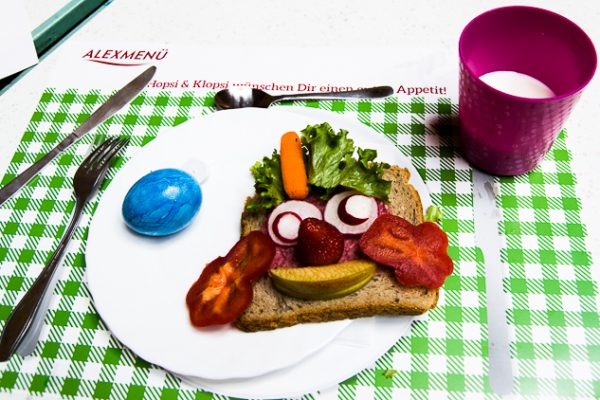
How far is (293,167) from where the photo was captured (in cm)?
154

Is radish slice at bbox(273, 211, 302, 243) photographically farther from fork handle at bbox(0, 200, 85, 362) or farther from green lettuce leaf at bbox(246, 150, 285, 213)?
fork handle at bbox(0, 200, 85, 362)

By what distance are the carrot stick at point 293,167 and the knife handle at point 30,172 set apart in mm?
776

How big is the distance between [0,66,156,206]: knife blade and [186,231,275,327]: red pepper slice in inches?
29.6

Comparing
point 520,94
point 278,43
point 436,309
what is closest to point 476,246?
point 436,309

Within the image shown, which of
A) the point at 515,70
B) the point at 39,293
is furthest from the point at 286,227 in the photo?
the point at 515,70

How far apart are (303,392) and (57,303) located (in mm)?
749

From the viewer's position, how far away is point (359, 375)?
4.54 ft

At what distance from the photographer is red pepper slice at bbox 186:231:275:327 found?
135 centimetres

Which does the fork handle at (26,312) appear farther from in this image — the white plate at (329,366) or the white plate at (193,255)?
the white plate at (329,366)

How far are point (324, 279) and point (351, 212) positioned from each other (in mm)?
220

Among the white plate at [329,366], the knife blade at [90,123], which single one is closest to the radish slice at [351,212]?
the white plate at [329,366]

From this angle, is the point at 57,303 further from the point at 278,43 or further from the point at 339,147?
the point at 278,43

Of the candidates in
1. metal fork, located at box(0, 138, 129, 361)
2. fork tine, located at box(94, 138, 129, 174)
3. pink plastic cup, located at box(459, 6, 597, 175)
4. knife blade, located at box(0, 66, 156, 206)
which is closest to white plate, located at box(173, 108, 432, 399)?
metal fork, located at box(0, 138, 129, 361)

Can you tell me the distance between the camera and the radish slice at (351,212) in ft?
4.73
